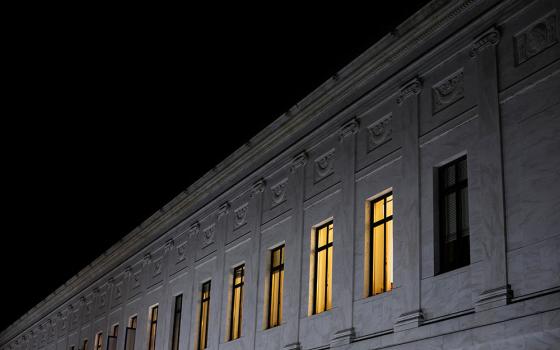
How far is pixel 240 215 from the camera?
26.8 metres

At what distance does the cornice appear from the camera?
61.5 ft

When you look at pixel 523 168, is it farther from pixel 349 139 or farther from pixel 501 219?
pixel 349 139

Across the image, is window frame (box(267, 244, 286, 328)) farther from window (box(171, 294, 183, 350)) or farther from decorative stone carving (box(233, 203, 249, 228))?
window (box(171, 294, 183, 350))

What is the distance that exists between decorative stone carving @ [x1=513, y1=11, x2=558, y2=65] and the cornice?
4.84ft

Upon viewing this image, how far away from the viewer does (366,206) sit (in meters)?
20.2

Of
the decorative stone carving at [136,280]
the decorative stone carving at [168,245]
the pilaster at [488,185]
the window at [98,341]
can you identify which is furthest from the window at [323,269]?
the window at [98,341]

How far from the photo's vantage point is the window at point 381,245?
62.8 ft

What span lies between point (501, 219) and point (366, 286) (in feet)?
15.3

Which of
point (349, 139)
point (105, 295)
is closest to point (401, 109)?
point (349, 139)

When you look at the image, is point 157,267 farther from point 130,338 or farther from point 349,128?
point 349,128

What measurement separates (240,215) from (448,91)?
10.5 m

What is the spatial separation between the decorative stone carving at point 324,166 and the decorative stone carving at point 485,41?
5604 mm

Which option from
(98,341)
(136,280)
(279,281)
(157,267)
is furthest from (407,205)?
(98,341)

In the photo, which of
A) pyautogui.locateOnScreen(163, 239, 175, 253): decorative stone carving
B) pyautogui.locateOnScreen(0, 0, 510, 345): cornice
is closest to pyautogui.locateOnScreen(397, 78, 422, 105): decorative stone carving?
pyautogui.locateOnScreen(0, 0, 510, 345): cornice
